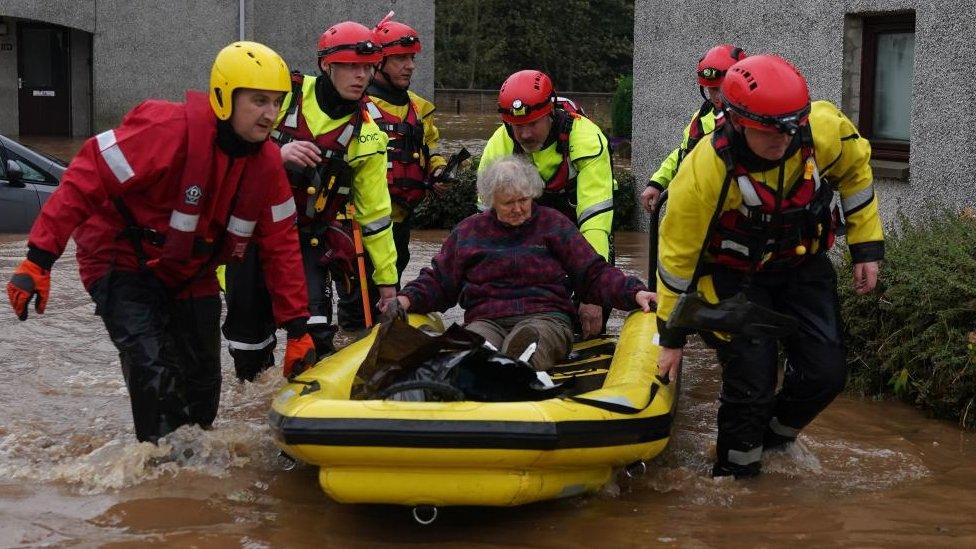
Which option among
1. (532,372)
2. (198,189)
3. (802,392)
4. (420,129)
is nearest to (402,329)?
(532,372)

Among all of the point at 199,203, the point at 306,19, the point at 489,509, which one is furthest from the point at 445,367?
the point at 306,19

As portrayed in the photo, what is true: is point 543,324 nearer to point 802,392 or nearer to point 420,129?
point 802,392

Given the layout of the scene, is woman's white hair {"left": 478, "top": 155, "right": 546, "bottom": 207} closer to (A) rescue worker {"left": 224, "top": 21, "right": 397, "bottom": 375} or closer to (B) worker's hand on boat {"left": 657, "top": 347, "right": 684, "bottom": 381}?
(A) rescue worker {"left": 224, "top": 21, "right": 397, "bottom": 375}

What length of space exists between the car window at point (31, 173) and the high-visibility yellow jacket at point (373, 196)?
705cm

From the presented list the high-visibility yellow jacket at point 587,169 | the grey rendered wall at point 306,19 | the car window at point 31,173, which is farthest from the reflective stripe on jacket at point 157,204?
the grey rendered wall at point 306,19

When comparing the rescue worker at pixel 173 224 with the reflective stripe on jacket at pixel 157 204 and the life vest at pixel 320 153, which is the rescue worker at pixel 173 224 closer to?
the reflective stripe on jacket at pixel 157 204

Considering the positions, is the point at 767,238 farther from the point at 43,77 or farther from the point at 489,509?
the point at 43,77

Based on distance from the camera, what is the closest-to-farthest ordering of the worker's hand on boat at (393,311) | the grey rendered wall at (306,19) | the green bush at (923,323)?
the worker's hand on boat at (393,311), the green bush at (923,323), the grey rendered wall at (306,19)

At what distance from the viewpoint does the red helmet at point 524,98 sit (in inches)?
261

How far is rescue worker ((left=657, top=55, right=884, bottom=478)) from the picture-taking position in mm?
4812

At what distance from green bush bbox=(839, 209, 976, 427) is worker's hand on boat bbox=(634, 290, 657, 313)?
1394 millimetres

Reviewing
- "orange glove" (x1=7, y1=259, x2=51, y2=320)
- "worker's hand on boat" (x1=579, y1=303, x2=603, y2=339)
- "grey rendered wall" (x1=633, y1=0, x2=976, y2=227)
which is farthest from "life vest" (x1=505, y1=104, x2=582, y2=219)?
"grey rendered wall" (x1=633, y1=0, x2=976, y2=227)

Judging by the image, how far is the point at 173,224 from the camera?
5152 millimetres

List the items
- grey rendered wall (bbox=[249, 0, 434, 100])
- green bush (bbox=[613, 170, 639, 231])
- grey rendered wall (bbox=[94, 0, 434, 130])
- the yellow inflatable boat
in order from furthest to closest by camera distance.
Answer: grey rendered wall (bbox=[249, 0, 434, 100]) → grey rendered wall (bbox=[94, 0, 434, 130]) → green bush (bbox=[613, 170, 639, 231]) → the yellow inflatable boat
